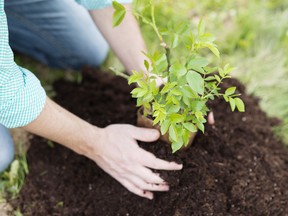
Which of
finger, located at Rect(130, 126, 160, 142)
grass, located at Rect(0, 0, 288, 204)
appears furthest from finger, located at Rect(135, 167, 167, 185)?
grass, located at Rect(0, 0, 288, 204)

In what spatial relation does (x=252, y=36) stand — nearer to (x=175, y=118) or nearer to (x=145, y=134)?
(x=145, y=134)

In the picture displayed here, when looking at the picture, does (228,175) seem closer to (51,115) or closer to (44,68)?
(51,115)

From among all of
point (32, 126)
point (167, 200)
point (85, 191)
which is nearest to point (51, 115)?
point (32, 126)

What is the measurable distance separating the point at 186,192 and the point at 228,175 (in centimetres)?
18

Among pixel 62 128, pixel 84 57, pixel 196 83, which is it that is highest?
pixel 196 83

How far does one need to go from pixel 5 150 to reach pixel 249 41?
1456mm

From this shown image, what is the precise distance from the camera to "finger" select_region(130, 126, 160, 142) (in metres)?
1.43

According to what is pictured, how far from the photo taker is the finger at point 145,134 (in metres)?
1.43

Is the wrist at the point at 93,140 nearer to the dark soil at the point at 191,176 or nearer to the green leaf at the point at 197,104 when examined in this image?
the dark soil at the point at 191,176

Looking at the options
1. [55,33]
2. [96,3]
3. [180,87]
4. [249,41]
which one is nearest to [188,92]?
[180,87]

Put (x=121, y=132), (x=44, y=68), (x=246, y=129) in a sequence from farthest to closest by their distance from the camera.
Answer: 1. (x=44, y=68)
2. (x=246, y=129)
3. (x=121, y=132)

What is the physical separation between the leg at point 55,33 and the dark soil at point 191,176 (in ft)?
1.24

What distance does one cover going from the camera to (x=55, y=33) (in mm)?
2062

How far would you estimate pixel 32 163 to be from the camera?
177cm
